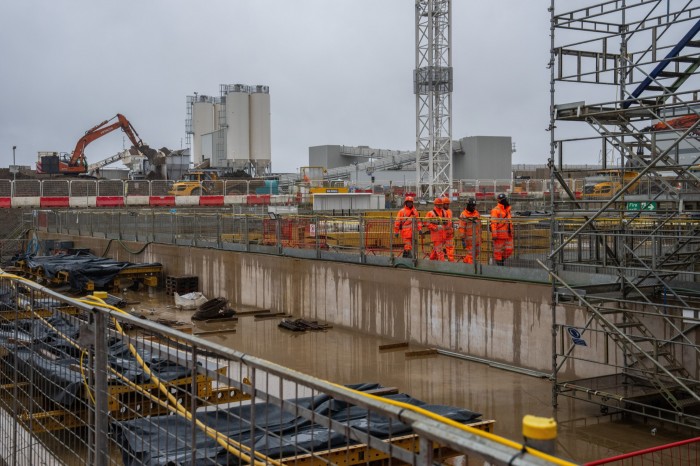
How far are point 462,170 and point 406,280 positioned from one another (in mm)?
66432

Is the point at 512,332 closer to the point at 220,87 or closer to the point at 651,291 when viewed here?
the point at 651,291

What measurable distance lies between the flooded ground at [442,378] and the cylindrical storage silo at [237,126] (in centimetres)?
6244

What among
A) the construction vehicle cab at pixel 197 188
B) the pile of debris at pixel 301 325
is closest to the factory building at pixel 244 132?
the construction vehicle cab at pixel 197 188

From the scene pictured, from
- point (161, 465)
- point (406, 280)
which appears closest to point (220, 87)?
point (406, 280)

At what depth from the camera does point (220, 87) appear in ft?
291

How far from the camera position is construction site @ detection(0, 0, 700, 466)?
4.98 meters

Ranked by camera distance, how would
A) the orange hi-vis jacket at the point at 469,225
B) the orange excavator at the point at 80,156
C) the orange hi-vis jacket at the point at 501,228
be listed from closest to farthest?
the orange hi-vis jacket at the point at 501,228
the orange hi-vis jacket at the point at 469,225
the orange excavator at the point at 80,156

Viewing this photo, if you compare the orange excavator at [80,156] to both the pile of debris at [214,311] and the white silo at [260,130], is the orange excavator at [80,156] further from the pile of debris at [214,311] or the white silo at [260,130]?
the pile of debris at [214,311]

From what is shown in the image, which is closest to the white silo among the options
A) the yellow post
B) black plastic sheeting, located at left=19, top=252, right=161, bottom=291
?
black plastic sheeting, located at left=19, top=252, right=161, bottom=291

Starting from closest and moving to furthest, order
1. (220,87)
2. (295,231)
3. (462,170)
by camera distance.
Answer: (295,231)
(462,170)
(220,87)

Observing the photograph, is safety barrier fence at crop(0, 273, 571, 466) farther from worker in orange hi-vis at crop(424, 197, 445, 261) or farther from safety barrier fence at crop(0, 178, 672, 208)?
safety barrier fence at crop(0, 178, 672, 208)

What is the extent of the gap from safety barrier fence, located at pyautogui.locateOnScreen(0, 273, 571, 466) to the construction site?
0.07 ft

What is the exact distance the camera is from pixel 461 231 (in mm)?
17547

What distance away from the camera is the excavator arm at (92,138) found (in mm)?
76125
